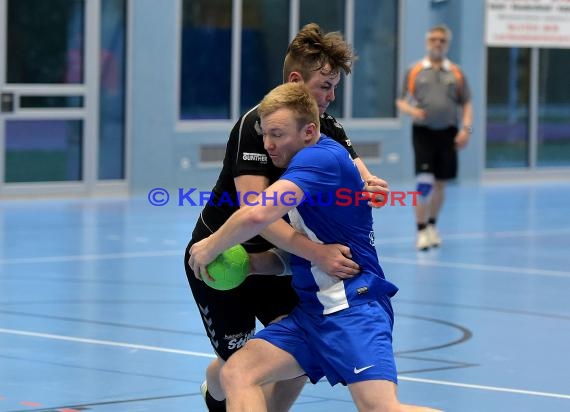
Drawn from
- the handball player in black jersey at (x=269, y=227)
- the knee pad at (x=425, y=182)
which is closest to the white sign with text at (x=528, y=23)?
the knee pad at (x=425, y=182)

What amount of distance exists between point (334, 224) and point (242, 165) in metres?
0.49

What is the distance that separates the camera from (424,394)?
686cm

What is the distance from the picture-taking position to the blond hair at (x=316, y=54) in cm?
529

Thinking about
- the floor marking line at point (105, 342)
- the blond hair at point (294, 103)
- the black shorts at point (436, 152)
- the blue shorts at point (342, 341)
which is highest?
the blond hair at point (294, 103)

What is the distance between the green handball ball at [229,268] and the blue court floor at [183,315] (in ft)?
5.10

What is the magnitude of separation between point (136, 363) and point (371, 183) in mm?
2780

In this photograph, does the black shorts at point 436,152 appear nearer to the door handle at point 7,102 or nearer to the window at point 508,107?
the door handle at point 7,102

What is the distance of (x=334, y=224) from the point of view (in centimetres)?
503

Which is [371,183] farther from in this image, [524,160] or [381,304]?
[524,160]

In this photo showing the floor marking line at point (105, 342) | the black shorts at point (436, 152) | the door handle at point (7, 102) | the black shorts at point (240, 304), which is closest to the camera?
the black shorts at point (240, 304)

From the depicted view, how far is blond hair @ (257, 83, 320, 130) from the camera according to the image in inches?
195

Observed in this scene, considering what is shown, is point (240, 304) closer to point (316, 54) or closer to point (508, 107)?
point (316, 54)

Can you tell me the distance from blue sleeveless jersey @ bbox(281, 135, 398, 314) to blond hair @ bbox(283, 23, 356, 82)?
0.34 m

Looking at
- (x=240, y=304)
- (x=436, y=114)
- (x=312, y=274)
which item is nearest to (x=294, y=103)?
(x=312, y=274)
